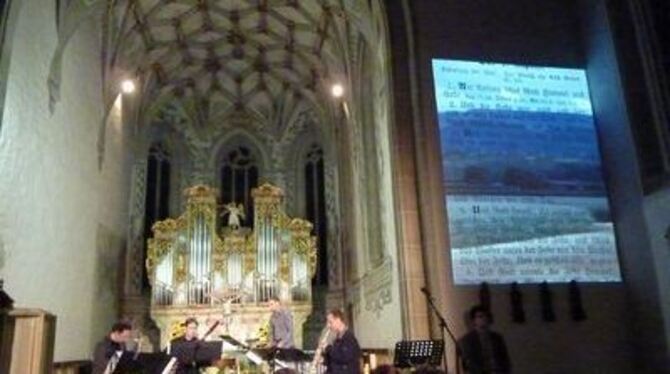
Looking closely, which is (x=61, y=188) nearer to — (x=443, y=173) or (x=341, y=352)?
(x=443, y=173)

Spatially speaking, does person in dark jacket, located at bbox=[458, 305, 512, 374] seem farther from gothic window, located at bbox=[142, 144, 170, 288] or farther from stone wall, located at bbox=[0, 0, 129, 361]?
gothic window, located at bbox=[142, 144, 170, 288]

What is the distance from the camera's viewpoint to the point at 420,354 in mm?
5816

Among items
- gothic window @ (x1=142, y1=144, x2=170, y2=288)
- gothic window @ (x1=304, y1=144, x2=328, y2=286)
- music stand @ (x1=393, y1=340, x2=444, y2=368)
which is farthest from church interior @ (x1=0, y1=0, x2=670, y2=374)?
gothic window @ (x1=304, y1=144, x2=328, y2=286)

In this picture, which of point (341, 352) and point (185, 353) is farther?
point (185, 353)

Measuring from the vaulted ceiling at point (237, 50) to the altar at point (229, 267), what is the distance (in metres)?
2.59

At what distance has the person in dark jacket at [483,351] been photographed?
5.80m

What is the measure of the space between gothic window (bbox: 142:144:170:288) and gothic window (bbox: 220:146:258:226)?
1.38m

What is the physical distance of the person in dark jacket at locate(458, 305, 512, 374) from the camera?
5.80 meters

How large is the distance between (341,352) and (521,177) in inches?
144

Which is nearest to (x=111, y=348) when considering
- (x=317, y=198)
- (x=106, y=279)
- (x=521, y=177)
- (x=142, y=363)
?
(x=142, y=363)

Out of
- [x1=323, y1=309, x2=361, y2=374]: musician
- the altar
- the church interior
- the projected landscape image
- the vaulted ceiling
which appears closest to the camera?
[x1=323, y1=309, x2=361, y2=374]: musician

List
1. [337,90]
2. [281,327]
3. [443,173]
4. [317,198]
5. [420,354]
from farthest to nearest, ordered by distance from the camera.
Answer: [317,198], [337,90], [281,327], [443,173], [420,354]

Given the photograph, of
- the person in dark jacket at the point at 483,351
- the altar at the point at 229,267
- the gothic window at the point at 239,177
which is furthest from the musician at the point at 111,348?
the gothic window at the point at 239,177

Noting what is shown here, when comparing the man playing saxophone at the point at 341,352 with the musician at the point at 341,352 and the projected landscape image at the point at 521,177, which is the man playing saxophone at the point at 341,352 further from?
the projected landscape image at the point at 521,177
